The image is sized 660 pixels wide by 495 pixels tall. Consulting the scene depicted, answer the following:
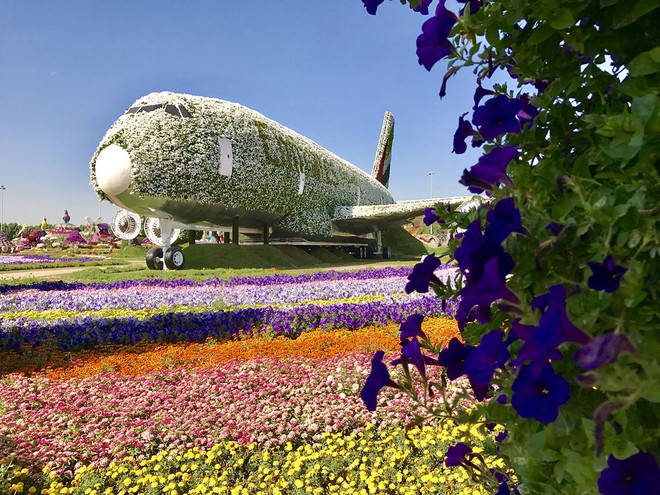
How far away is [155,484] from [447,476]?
2.02 meters

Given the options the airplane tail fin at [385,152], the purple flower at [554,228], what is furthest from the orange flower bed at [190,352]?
the airplane tail fin at [385,152]

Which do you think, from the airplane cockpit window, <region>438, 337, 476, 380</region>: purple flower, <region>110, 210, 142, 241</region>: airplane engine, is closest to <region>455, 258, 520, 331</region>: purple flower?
<region>438, 337, 476, 380</region>: purple flower

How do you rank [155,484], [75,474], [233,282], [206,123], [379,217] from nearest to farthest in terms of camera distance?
[155,484]
[75,474]
[233,282]
[206,123]
[379,217]

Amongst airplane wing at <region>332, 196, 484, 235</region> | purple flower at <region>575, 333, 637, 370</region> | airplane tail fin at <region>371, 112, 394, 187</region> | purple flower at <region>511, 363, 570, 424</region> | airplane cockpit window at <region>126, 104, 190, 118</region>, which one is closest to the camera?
purple flower at <region>575, 333, 637, 370</region>

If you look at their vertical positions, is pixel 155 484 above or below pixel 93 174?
below

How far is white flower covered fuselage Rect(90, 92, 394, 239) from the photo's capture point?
1504 centimetres

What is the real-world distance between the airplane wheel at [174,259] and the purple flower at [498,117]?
1720 cm

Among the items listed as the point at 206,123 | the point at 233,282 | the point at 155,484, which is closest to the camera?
the point at 155,484

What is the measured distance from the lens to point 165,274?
48.0ft

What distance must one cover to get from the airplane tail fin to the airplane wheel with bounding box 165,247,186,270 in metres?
24.6

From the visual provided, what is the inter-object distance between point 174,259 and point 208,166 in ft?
12.5

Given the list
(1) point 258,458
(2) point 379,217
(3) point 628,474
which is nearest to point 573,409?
(3) point 628,474

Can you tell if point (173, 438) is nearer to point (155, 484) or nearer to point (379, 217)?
point (155, 484)

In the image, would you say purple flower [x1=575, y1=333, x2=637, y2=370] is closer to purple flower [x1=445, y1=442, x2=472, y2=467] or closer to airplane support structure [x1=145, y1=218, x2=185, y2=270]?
purple flower [x1=445, y1=442, x2=472, y2=467]
